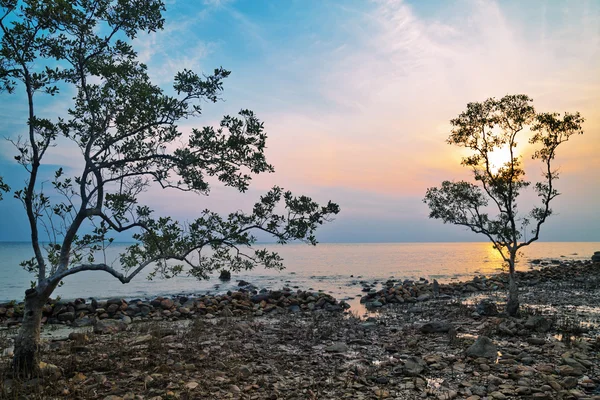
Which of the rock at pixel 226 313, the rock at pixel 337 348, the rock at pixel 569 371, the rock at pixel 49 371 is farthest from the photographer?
the rock at pixel 226 313

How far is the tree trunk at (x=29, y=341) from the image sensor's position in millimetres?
8672

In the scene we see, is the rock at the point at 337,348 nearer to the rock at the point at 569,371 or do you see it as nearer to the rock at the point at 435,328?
the rock at the point at 435,328

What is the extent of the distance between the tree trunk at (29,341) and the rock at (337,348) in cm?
826

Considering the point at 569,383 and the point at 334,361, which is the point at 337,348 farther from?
the point at 569,383

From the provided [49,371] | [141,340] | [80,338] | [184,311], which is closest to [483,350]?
[141,340]

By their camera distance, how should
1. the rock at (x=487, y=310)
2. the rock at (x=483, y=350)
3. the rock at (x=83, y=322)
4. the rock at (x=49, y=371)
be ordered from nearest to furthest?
1. the rock at (x=49, y=371)
2. the rock at (x=483, y=350)
3. the rock at (x=487, y=310)
4. the rock at (x=83, y=322)

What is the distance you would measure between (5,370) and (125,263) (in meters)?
3.70

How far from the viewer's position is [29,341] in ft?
28.9

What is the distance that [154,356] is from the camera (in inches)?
411

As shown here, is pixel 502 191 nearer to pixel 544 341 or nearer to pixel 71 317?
pixel 544 341

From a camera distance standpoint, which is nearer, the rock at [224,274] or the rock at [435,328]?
the rock at [224,274]

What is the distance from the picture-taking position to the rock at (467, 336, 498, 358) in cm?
1084

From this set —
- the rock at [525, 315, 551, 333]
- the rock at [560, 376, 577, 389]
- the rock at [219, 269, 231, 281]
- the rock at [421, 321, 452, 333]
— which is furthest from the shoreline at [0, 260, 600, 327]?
the rock at [560, 376, 577, 389]

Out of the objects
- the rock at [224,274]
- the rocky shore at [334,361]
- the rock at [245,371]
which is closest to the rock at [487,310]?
the rocky shore at [334,361]
